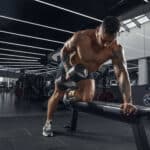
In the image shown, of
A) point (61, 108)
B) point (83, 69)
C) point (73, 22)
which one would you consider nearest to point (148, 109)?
point (83, 69)

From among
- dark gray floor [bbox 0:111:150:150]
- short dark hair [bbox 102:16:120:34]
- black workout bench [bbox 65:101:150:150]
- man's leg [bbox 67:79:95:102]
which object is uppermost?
short dark hair [bbox 102:16:120:34]

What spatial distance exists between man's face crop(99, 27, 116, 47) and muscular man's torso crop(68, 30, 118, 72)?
12 cm

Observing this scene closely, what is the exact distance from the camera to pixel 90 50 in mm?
1959

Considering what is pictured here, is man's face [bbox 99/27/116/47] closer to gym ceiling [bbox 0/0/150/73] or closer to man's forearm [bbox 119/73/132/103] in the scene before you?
man's forearm [bbox 119/73/132/103]

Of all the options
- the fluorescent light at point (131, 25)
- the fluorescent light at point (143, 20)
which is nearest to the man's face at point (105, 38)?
the fluorescent light at point (143, 20)

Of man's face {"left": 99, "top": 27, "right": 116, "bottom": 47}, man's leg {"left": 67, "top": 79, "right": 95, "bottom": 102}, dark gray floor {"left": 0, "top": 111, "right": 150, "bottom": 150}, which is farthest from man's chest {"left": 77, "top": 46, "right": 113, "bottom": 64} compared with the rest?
dark gray floor {"left": 0, "top": 111, "right": 150, "bottom": 150}

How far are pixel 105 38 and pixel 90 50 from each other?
315 millimetres

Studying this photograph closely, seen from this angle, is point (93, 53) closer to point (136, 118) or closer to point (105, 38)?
point (105, 38)

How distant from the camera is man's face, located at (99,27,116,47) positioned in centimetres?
161

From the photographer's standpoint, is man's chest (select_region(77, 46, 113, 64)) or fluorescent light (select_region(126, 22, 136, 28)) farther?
fluorescent light (select_region(126, 22, 136, 28))

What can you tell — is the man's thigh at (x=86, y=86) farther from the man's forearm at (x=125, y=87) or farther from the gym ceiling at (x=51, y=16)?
the gym ceiling at (x=51, y=16)

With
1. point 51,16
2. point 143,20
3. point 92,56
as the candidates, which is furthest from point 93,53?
point 143,20

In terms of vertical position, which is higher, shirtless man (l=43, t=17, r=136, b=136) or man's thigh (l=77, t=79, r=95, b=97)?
shirtless man (l=43, t=17, r=136, b=136)

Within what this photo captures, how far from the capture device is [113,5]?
4324 millimetres
